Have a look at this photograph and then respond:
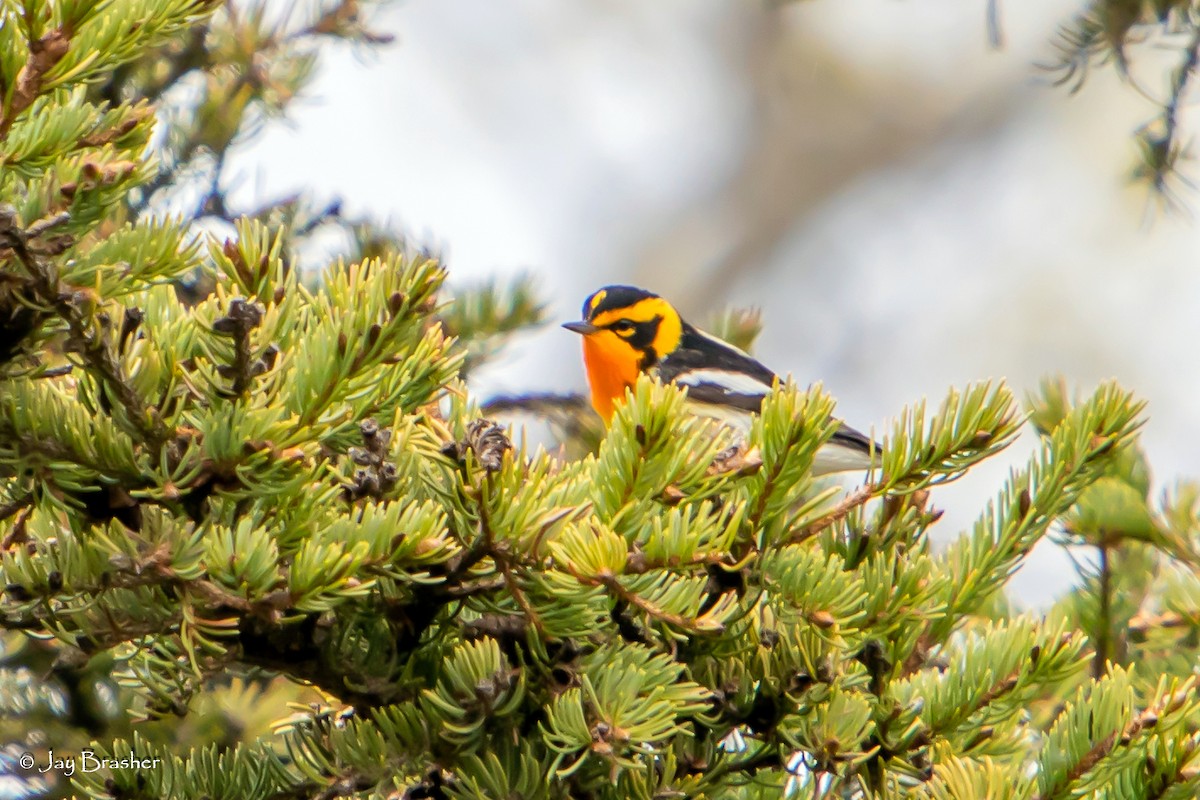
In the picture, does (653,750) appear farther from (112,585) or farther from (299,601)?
(112,585)

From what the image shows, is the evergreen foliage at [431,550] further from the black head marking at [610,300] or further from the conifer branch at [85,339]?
the black head marking at [610,300]

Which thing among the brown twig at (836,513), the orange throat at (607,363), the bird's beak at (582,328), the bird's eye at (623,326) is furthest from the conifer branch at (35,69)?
the bird's eye at (623,326)

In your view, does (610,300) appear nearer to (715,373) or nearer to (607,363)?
(607,363)

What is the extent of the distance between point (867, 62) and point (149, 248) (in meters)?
9.30

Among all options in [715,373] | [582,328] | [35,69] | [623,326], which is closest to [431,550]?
[35,69]

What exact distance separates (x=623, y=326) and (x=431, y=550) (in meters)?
3.31

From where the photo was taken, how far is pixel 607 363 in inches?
167

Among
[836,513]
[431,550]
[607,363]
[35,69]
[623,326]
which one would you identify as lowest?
[431,550]

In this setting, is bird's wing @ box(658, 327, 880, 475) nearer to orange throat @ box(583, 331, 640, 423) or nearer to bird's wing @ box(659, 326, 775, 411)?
bird's wing @ box(659, 326, 775, 411)

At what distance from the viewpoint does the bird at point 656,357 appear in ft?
13.0

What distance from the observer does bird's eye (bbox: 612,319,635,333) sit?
14.1 ft

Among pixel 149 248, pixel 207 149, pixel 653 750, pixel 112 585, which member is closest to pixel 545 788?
pixel 653 750

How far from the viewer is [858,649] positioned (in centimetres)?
124

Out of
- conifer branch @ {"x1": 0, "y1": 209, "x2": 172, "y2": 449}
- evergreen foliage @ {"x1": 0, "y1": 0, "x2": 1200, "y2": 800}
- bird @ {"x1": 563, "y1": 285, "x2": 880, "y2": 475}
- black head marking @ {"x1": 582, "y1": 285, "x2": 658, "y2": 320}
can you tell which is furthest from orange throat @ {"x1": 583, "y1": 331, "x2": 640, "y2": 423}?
conifer branch @ {"x1": 0, "y1": 209, "x2": 172, "y2": 449}
